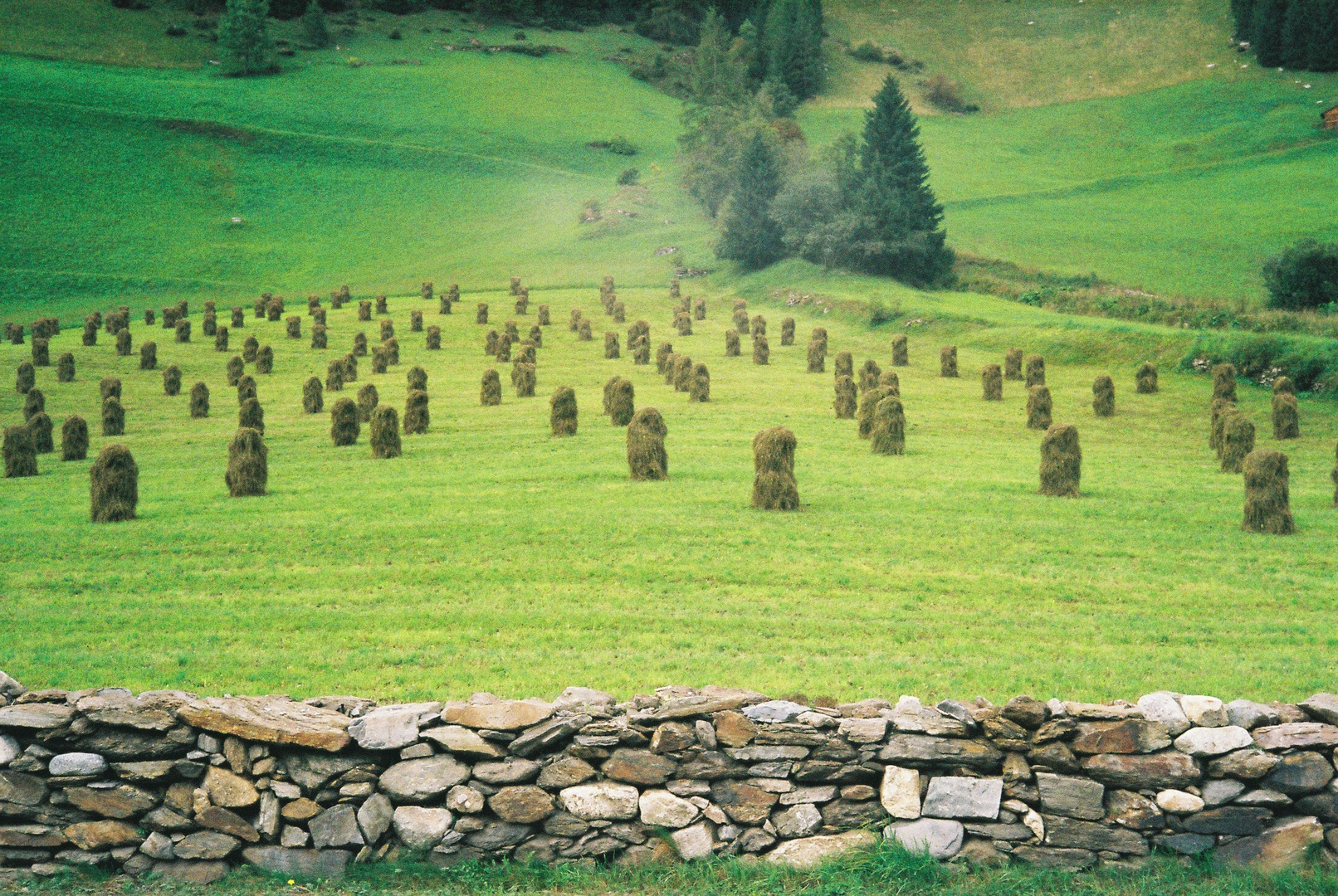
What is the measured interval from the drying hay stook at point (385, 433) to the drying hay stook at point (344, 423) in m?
2.43

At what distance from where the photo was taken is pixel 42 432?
3139 centimetres

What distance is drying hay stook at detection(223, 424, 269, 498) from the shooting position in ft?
77.4

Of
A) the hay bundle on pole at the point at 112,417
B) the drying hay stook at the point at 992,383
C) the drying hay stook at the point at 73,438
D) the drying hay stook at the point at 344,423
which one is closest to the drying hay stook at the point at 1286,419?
the drying hay stook at the point at 992,383

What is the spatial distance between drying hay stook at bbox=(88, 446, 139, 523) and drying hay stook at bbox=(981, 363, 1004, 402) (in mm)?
28093

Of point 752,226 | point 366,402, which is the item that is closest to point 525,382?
point 366,402

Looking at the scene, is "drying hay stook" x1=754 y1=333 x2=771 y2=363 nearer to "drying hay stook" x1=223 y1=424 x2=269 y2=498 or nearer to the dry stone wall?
"drying hay stook" x1=223 y1=424 x2=269 y2=498

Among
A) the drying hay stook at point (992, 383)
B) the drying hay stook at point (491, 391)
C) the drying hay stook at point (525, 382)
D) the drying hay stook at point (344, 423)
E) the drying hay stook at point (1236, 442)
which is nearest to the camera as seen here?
the drying hay stook at point (1236, 442)

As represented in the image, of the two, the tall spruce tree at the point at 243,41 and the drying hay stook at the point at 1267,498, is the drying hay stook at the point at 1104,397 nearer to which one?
the drying hay stook at the point at 1267,498

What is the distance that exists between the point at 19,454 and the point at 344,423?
7.92 m

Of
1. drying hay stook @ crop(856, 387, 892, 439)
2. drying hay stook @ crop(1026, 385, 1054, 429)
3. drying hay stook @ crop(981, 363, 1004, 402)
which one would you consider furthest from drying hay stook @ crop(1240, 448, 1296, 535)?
drying hay stook @ crop(981, 363, 1004, 402)

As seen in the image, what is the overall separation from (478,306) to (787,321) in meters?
19.2

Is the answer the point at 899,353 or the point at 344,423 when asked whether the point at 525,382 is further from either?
the point at 899,353

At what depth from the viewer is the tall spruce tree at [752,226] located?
245 feet

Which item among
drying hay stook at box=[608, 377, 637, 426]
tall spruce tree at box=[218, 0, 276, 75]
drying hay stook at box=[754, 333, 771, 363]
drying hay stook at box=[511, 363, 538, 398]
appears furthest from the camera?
tall spruce tree at box=[218, 0, 276, 75]
